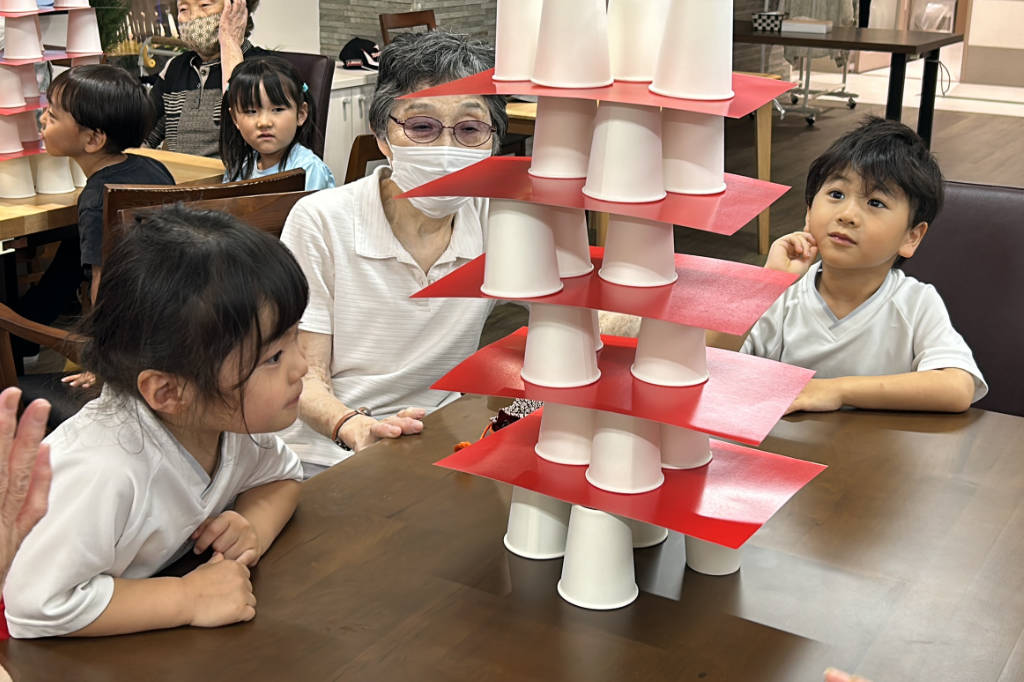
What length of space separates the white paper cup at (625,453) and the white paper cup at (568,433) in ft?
0.12

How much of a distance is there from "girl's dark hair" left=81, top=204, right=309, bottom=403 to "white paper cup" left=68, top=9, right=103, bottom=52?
2.52 metres

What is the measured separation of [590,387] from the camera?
1.13 metres

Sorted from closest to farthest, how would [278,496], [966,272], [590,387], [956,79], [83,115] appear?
[590,387]
[278,496]
[966,272]
[83,115]
[956,79]

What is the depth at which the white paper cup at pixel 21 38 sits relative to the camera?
309cm

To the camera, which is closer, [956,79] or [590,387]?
[590,387]

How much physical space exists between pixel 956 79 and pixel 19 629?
291 inches

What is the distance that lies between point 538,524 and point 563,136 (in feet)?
1.37

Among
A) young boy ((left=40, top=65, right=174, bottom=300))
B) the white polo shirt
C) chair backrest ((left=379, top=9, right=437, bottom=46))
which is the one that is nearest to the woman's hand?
the white polo shirt

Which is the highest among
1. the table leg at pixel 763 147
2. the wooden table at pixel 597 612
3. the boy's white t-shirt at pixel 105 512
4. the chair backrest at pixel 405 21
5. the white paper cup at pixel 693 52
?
the white paper cup at pixel 693 52

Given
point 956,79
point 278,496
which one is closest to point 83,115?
point 278,496

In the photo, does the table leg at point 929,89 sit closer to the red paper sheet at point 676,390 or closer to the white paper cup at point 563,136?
the red paper sheet at point 676,390

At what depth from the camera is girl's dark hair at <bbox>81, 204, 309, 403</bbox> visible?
3.55 ft

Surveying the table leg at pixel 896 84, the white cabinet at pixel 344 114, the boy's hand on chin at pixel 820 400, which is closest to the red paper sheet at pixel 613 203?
the boy's hand on chin at pixel 820 400

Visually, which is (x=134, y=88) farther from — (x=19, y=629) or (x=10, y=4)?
(x=19, y=629)
